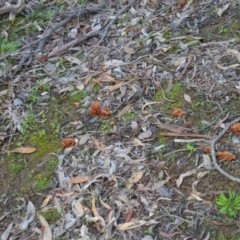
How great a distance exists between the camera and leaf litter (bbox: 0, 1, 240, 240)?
309 cm

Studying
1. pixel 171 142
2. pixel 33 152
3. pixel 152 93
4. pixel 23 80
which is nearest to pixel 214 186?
pixel 171 142

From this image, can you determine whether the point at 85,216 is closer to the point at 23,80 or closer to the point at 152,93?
the point at 152,93

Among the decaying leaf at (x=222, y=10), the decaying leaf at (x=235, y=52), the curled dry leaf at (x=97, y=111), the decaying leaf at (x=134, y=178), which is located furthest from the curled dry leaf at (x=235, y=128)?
the decaying leaf at (x=222, y=10)

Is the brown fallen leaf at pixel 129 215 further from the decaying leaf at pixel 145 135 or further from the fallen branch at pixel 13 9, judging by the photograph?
the fallen branch at pixel 13 9

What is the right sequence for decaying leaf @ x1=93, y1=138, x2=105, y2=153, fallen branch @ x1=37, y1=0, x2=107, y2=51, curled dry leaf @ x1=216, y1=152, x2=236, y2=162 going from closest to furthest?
1. curled dry leaf @ x1=216, y1=152, x2=236, y2=162
2. decaying leaf @ x1=93, y1=138, x2=105, y2=153
3. fallen branch @ x1=37, y1=0, x2=107, y2=51

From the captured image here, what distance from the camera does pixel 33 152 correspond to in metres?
3.71

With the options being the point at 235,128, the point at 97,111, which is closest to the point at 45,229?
the point at 97,111

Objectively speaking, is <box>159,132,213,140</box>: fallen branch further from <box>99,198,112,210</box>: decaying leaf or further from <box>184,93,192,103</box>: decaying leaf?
<box>99,198,112,210</box>: decaying leaf

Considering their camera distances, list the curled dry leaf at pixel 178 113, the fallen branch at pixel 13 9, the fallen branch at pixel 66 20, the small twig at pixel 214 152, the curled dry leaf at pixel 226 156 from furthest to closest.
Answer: the fallen branch at pixel 13 9 → the fallen branch at pixel 66 20 → the curled dry leaf at pixel 178 113 → the curled dry leaf at pixel 226 156 → the small twig at pixel 214 152

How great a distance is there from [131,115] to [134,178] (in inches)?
27.0

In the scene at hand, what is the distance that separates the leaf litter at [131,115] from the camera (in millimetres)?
3094

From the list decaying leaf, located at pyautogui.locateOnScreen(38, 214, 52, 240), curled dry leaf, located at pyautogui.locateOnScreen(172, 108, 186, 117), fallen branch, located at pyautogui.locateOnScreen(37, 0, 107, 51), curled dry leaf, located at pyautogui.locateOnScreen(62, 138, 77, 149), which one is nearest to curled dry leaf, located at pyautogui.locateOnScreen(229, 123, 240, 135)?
curled dry leaf, located at pyautogui.locateOnScreen(172, 108, 186, 117)

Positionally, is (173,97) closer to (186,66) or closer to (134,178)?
(186,66)

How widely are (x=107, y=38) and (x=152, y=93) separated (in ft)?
3.65
